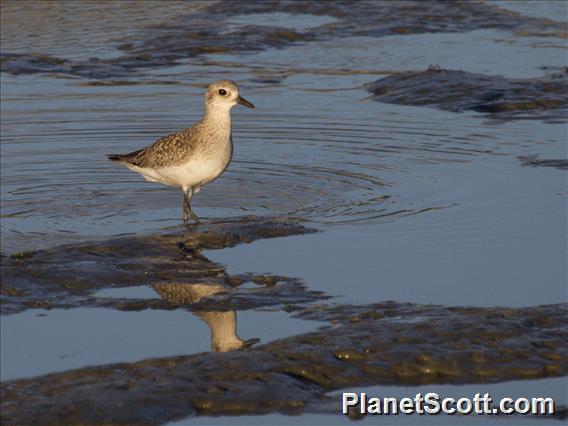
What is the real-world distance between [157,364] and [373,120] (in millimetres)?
7921

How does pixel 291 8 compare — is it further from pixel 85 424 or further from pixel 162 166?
pixel 85 424

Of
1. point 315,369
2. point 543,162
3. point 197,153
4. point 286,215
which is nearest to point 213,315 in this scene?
point 315,369

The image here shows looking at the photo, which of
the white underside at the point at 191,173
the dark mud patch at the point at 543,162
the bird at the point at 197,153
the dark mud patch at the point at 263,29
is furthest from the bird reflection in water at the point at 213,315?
the dark mud patch at the point at 263,29

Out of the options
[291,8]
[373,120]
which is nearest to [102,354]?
[373,120]

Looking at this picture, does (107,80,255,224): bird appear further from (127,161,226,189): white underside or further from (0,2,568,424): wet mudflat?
(0,2,568,424): wet mudflat

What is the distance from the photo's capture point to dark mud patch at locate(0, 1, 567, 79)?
18.7 metres

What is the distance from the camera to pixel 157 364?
8.24m

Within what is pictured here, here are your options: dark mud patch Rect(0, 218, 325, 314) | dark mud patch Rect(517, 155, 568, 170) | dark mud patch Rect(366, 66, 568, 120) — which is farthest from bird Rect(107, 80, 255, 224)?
dark mud patch Rect(366, 66, 568, 120)

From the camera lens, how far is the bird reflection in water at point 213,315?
8609 millimetres

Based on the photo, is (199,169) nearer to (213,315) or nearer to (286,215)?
(286,215)

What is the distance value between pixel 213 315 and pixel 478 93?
26.1ft

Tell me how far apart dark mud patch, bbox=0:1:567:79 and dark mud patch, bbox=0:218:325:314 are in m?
7.56

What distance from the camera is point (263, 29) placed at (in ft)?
68.2

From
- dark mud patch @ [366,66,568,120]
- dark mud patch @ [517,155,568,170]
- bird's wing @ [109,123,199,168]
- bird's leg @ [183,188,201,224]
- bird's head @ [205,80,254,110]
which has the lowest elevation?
bird's leg @ [183,188,201,224]
